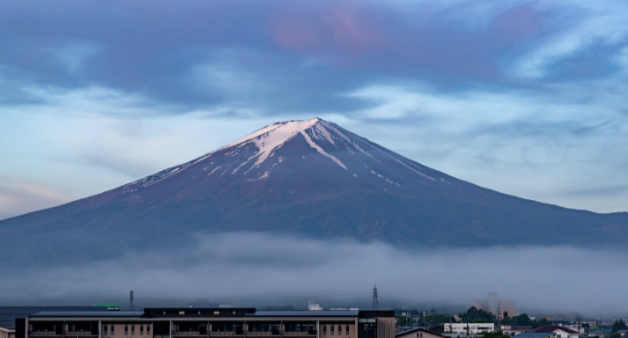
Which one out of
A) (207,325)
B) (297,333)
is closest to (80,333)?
(207,325)

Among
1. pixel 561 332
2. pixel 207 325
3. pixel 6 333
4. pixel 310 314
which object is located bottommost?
pixel 561 332

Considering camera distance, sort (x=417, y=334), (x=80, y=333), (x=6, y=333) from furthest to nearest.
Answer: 1. (x=417, y=334)
2. (x=6, y=333)
3. (x=80, y=333)

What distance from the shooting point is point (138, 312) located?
83500 millimetres

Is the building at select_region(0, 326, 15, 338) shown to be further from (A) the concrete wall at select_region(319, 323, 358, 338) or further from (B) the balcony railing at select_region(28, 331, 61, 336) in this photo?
(A) the concrete wall at select_region(319, 323, 358, 338)

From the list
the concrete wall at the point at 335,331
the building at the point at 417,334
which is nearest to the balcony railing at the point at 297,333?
the concrete wall at the point at 335,331

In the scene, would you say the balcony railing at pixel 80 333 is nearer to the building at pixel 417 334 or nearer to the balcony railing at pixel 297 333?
the balcony railing at pixel 297 333

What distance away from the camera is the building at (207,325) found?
80.2 metres

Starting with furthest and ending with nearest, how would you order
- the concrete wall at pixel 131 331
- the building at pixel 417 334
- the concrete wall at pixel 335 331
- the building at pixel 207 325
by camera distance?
1. the building at pixel 417 334
2. the concrete wall at pixel 131 331
3. the building at pixel 207 325
4. the concrete wall at pixel 335 331

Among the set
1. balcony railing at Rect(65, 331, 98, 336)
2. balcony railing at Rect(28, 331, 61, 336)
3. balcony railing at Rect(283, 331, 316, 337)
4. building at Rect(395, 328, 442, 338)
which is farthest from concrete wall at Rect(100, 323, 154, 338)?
building at Rect(395, 328, 442, 338)

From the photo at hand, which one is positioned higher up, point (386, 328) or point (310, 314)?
point (310, 314)

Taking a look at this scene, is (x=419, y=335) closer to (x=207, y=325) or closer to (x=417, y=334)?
(x=417, y=334)

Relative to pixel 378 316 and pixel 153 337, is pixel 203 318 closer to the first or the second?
pixel 153 337

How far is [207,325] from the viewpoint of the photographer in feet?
267

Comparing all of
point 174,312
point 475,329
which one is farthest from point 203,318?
point 475,329
